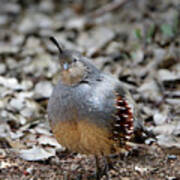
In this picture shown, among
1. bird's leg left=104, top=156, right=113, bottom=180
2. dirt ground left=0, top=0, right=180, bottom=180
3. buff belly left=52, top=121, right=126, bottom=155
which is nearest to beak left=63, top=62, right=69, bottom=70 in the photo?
buff belly left=52, top=121, right=126, bottom=155

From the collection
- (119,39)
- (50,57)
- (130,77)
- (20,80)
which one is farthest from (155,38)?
(20,80)

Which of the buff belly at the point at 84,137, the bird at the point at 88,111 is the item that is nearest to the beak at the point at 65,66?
the bird at the point at 88,111

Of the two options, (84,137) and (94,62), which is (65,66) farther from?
(94,62)

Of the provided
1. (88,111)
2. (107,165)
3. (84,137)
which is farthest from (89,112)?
(107,165)

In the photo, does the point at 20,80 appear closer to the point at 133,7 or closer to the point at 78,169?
the point at 78,169

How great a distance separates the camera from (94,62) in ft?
17.4

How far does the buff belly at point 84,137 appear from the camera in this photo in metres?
3.40

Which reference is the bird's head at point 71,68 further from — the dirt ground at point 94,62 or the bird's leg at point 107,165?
the bird's leg at point 107,165

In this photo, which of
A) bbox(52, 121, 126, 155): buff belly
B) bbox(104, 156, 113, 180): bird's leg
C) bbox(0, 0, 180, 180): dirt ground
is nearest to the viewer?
bbox(52, 121, 126, 155): buff belly

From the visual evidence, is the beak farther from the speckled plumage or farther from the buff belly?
the buff belly

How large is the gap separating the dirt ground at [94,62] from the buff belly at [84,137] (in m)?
0.40

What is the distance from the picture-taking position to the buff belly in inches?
134

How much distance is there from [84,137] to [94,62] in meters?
2.01

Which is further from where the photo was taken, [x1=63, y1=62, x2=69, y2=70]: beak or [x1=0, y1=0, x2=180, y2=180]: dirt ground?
[x1=0, y1=0, x2=180, y2=180]: dirt ground
